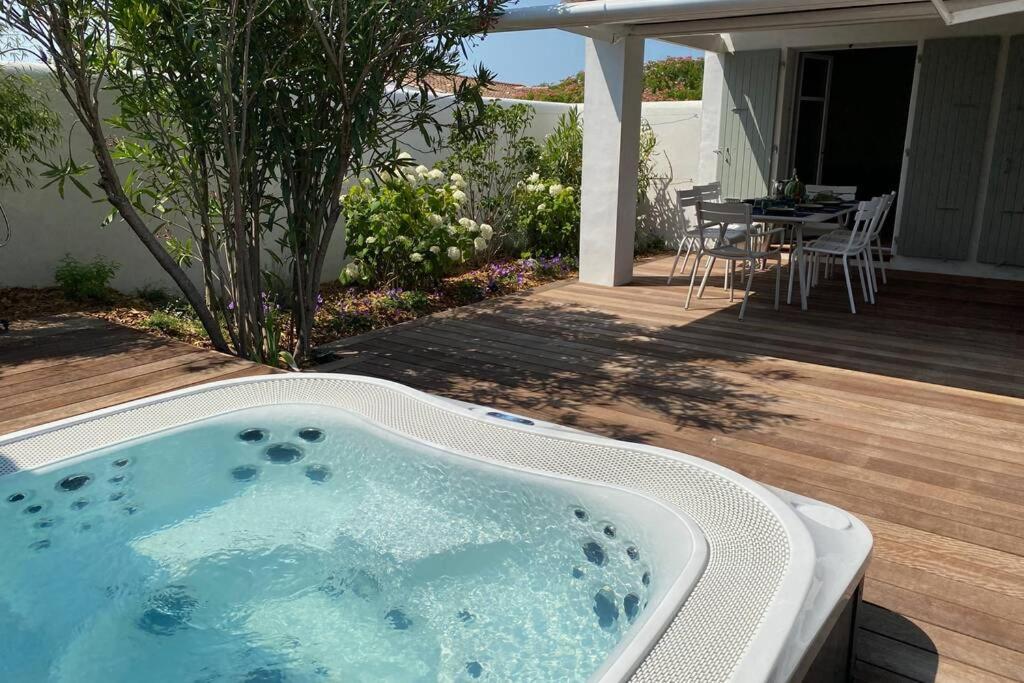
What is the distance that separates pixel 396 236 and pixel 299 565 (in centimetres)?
416

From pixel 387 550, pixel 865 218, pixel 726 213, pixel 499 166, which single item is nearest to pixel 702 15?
pixel 726 213

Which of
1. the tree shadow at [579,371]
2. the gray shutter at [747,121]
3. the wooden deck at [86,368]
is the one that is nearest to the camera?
the wooden deck at [86,368]

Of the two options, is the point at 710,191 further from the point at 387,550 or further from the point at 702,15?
the point at 387,550

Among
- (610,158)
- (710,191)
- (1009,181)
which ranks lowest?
(710,191)

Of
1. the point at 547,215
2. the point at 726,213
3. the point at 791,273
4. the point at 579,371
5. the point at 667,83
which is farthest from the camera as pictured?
the point at 667,83

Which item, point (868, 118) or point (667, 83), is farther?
point (667, 83)

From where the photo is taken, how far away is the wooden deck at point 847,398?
8.13 feet

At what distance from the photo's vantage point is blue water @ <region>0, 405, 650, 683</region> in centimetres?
241

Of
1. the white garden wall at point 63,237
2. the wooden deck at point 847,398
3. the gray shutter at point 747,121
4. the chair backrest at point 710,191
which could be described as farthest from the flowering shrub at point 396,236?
the gray shutter at point 747,121

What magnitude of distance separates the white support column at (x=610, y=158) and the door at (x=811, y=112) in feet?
9.53

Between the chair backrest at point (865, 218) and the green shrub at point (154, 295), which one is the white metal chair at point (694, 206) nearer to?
the chair backrest at point (865, 218)

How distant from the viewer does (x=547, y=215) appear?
8.41 metres

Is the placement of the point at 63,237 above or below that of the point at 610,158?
below

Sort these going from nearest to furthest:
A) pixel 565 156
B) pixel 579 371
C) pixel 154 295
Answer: pixel 579 371, pixel 154 295, pixel 565 156
